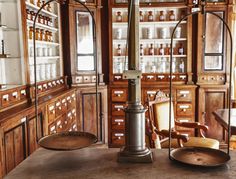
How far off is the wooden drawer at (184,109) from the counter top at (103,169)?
2964mm

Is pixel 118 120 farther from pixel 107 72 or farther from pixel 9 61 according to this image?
pixel 9 61

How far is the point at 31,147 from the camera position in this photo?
259cm

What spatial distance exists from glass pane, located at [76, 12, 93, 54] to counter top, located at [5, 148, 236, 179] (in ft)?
9.90

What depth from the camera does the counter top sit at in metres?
1.22

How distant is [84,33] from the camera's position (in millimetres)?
4320

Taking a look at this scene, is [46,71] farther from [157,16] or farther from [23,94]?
[157,16]

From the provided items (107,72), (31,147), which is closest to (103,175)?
(31,147)

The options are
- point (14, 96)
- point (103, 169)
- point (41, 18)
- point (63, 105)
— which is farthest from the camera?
point (41, 18)

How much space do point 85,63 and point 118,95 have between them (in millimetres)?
682

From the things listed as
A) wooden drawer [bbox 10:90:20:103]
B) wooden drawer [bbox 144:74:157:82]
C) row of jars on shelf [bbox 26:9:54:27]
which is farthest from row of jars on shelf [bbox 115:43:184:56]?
wooden drawer [bbox 10:90:20:103]

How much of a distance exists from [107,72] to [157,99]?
1.69 metres

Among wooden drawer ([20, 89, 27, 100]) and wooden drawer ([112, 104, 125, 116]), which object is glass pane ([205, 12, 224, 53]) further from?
wooden drawer ([20, 89, 27, 100])

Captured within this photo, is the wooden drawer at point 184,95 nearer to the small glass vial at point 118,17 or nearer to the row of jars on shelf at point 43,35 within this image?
the small glass vial at point 118,17

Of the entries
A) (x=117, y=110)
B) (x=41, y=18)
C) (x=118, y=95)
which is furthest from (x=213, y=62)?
(x=41, y=18)
